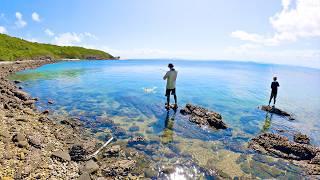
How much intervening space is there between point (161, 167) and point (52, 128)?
764 centimetres

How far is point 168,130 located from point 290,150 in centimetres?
690

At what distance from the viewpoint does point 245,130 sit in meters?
17.5

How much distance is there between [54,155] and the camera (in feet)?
35.6

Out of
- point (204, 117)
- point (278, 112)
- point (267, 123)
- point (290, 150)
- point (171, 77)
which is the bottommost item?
point (267, 123)

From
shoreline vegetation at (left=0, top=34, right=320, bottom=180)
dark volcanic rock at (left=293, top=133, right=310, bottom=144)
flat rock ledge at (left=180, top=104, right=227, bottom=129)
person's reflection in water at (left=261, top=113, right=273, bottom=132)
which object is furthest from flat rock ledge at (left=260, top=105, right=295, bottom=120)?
flat rock ledge at (left=180, top=104, right=227, bottom=129)

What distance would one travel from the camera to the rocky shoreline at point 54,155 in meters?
9.43

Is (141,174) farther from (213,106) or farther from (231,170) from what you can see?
(213,106)

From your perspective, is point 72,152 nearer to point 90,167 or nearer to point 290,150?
point 90,167

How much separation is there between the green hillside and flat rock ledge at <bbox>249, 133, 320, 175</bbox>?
85222mm

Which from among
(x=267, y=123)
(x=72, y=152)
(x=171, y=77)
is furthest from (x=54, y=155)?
(x=267, y=123)

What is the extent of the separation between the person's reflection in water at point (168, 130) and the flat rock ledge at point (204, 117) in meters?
1.34

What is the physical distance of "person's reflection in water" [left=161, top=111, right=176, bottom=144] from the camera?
47.2ft

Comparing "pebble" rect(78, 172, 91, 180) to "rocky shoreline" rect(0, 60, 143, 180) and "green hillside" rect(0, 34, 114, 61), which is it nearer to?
"rocky shoreline" rect(0, 60, 143, 180)

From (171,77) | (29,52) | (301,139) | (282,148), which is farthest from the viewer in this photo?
(29,52)
